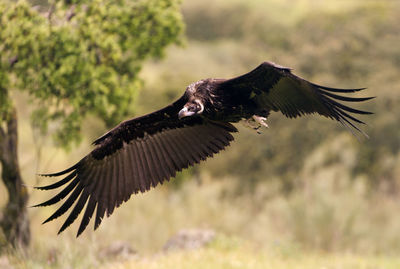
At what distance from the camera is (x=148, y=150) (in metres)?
6.32

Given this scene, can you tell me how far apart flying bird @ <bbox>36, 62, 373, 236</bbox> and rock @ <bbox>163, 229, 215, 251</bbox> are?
337 cm

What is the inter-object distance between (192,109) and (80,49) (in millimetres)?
2732

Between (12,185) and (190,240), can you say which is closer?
(12,185)

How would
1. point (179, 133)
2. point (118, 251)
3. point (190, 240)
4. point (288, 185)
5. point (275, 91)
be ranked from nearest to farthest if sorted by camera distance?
point (275, 91) → point (179, 133) → point (118, 251) → point (190, 240) → point (288, 185)

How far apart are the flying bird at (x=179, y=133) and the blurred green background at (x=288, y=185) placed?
1572mm

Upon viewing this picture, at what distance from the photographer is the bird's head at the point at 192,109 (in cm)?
532

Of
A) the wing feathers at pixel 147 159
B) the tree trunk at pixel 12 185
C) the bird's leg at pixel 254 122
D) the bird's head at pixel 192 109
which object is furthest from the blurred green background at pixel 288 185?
the bird's head at pixel 192 109

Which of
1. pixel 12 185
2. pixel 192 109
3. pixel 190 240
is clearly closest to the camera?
pixel 192 109

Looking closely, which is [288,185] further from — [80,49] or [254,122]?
[254,122]

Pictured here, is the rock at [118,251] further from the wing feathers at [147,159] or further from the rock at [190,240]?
the wing feathers at [147,159]

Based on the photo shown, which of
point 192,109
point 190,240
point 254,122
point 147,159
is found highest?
point 254,122

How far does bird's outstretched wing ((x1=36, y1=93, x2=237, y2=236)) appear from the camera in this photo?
5.95 m

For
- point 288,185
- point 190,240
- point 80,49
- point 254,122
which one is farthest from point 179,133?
point 288,185

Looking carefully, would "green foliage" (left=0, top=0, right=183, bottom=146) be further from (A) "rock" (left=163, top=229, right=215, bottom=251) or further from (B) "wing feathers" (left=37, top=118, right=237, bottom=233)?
(A) "rock" (left=163, top=229, right=215, bottom=251)
